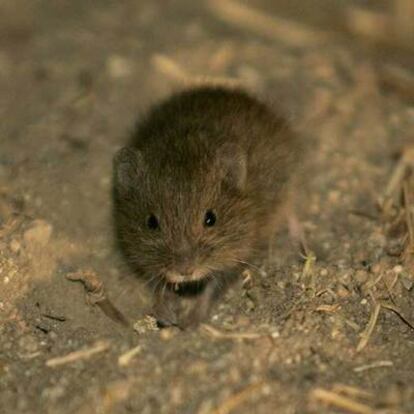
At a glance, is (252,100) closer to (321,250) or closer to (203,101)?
(203,101)

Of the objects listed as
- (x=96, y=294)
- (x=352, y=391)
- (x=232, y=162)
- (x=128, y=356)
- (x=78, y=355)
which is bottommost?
(x=96, y=294)

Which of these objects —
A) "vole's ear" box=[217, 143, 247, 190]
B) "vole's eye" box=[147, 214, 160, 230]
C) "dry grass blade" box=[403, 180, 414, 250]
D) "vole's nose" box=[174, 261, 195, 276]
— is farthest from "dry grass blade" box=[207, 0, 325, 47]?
"vole's nose" box=[174, 261, 195, 276]

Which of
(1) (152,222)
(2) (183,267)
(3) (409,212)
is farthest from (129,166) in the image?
(3) (409,212)

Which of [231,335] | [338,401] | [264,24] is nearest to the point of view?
[338,401]

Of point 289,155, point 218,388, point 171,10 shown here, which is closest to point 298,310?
point 218,388

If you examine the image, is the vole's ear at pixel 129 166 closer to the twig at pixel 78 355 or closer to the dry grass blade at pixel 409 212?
the twig at pixel 78 355

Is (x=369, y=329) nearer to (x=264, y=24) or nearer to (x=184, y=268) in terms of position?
(x=184, y=268)

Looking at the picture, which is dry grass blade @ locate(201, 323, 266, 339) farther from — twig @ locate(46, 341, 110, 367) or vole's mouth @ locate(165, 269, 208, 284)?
twig @ locate(46, 341, 110, 367)
